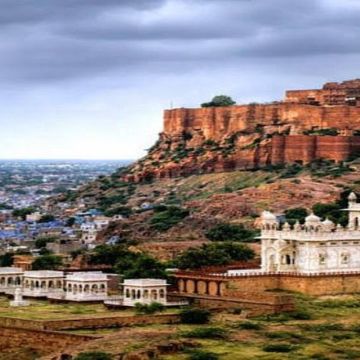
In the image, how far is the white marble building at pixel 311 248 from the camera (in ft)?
276

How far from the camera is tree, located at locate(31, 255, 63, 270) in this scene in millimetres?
100500

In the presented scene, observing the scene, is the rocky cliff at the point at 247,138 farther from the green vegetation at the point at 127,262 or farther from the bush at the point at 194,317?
the bush at the point at 194,317

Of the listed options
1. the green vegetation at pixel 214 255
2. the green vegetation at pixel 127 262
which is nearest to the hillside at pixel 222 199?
the green vegetation at pixel 127 262

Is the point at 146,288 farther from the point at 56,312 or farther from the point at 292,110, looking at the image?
the point at 292,110

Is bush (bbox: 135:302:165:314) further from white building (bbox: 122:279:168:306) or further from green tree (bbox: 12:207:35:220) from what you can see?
green tree (bbox: 12:207:35:220)

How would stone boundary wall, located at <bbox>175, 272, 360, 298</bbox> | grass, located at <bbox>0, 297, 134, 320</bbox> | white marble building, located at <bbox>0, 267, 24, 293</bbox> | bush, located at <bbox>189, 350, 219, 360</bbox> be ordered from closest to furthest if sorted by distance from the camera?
bush, located at <bbox>189, 350, 219, 360</bbox> < grass, located at <bbox>0, 297, 134, 320</bbox> < stone boundary wall, located at <bbox>175, 272, 360, 298</bbox> < white marble building, located at <bbox>0, 267, 24, 293</bbox>

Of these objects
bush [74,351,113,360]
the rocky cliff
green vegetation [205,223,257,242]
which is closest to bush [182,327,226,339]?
bush [74,351,113,360]

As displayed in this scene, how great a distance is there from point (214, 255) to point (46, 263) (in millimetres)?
11874

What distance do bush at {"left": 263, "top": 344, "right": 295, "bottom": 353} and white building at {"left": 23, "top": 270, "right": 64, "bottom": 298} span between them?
20.3 meters

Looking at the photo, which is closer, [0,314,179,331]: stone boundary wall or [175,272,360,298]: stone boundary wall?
[0,314,179,331]: stone boundary wall

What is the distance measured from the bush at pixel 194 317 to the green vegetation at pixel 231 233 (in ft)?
109

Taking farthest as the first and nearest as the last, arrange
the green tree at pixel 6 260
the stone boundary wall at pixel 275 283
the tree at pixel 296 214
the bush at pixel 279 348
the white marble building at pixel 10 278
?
the tree at pixel 296 214 → the green tree at pixel 6 260 → the white marble building at pixel 10 278 → the stone boundary wall at pixel 275 283 → the bush at pixel 279 348

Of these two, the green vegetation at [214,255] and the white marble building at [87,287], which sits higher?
the green vegetation at [214,255]

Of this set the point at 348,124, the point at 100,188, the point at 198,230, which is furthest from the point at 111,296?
the point at 100,188
